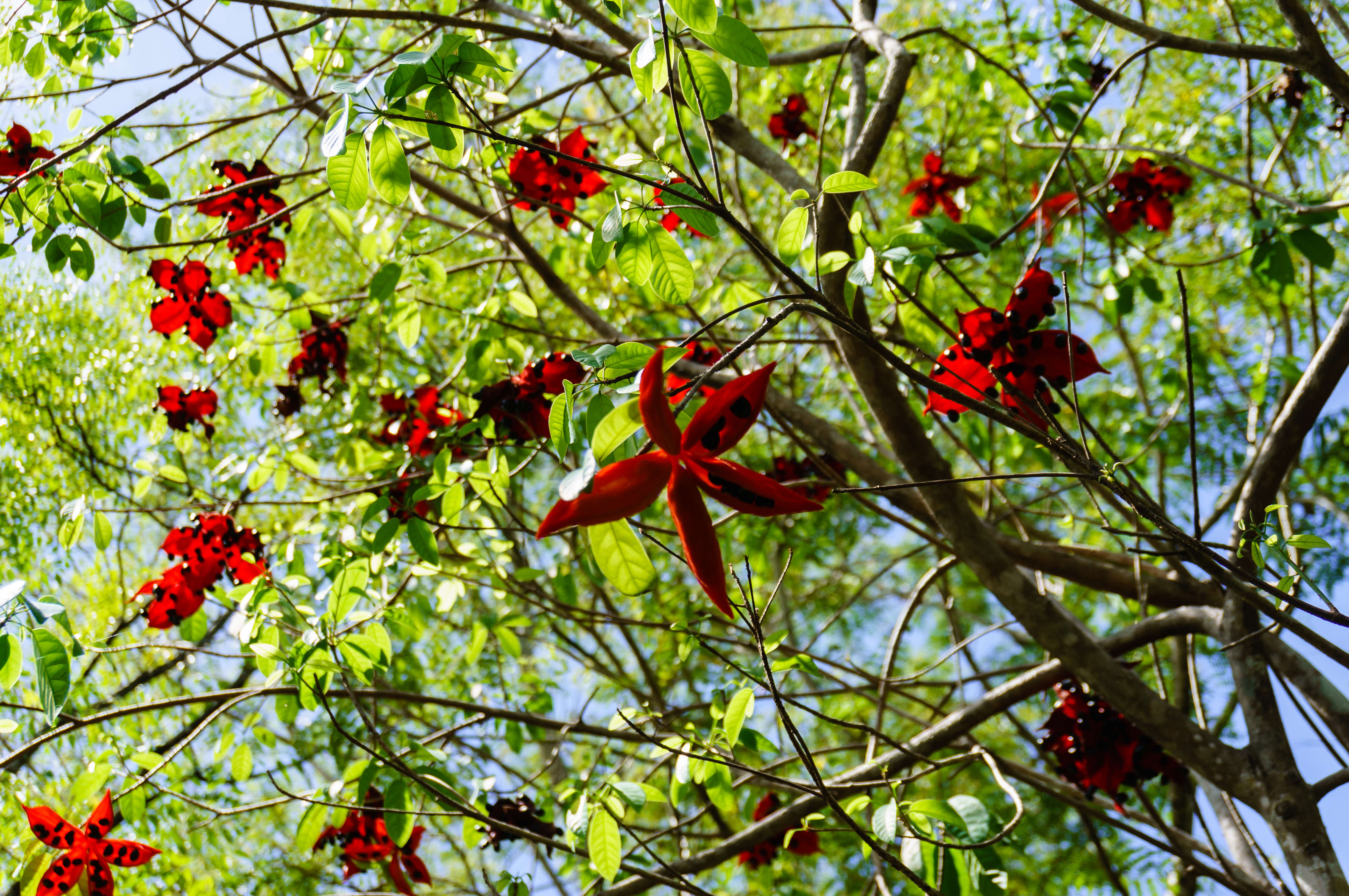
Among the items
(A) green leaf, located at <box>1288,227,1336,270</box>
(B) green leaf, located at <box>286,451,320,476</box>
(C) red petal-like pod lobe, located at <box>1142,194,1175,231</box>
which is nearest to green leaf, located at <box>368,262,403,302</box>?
(B) green leaf, located at <box>286,451,320,476</box>

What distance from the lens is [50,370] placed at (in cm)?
201

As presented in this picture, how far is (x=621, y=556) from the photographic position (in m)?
0.72

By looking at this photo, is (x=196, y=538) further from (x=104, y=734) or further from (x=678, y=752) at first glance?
(x=678, y=752)

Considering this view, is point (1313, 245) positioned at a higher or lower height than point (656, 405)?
higher

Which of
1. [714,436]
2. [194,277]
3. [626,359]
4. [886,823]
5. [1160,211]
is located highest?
[1160,211]

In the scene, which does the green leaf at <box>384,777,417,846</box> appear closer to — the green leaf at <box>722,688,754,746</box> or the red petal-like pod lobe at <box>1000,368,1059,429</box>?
Answer: the green leaf at <box>722,688,754,746</box>

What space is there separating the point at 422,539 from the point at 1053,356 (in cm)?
81

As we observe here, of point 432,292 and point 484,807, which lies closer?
point 484,807

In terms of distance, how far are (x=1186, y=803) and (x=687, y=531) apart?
1.95 meters

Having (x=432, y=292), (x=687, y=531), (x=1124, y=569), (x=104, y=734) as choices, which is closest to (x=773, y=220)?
(x=432, y=292)

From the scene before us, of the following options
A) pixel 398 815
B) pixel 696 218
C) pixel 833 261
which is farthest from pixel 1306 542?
pixel 398 815

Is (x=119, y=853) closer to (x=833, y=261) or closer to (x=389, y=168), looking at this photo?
(x=389, y=168)

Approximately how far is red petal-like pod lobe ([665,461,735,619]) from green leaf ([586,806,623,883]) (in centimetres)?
64

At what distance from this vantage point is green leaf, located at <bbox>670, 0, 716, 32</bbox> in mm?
721
